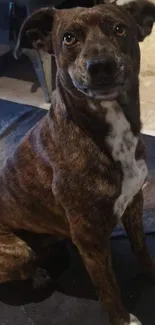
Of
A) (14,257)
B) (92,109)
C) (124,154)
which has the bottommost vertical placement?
(14,257)

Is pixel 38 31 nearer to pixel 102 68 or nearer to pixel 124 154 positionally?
pixel 102 68

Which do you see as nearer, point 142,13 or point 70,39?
point 70,39

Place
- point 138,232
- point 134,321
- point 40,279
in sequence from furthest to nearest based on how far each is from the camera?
1. point 40,279
2. point 138,232
3. point 134,321

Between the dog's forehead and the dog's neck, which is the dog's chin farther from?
the dog's forehead

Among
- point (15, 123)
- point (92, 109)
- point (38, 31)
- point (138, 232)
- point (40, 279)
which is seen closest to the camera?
point (92, 109)

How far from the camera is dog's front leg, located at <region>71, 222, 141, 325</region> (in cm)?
152

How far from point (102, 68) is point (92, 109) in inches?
6.9

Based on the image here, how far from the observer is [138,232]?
70.9 inches

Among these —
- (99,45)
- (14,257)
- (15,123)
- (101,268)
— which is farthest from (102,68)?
(15,123)

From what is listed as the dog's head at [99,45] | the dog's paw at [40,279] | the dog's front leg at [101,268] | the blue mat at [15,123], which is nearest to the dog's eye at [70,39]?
the dog's head at [99,45]

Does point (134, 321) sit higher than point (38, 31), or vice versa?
point (38, 31)

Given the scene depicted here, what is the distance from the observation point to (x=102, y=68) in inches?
49.3

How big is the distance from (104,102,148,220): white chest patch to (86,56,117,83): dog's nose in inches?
5.6

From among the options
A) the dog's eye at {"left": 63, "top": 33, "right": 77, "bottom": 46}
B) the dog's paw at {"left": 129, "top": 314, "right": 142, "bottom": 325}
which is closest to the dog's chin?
the dog's eye at {"left": 63, "top": 33, "right": 77, "bottom": 46}
